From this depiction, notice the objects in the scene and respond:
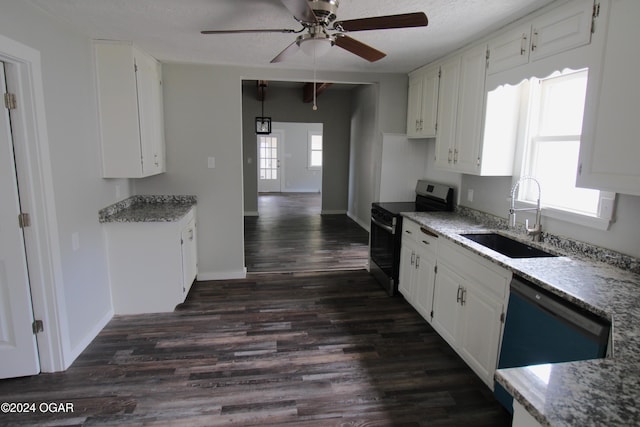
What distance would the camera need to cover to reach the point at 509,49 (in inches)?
101

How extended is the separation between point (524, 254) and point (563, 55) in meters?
1.30

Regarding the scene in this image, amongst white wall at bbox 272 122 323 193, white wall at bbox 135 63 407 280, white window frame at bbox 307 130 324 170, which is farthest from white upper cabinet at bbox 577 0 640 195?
white window frame at bbox 307 130 324 170

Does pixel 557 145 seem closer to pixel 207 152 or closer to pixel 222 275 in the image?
pixel 207 152

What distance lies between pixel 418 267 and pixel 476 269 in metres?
0.94

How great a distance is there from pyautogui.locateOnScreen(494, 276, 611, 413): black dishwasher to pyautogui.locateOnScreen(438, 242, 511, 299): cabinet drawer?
0.11 meters

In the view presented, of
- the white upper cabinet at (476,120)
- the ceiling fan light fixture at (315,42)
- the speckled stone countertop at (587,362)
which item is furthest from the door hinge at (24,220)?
the white upper cabinet at (476,120)

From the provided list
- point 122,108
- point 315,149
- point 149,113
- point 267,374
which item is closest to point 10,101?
point 122,108

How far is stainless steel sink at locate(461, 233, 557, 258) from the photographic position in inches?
99.0

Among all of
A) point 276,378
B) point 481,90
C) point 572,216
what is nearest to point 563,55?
point 481,90

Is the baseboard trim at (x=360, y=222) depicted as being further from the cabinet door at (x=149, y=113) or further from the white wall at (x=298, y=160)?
the white wall at (x=298, y=160)

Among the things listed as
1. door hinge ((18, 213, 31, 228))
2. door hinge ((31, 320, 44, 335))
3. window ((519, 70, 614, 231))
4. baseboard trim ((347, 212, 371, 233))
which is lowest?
baseboard trim ((347, 212, 371, 233))

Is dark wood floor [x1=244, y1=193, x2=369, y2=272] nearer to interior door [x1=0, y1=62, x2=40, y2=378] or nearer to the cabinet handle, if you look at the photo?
the cabinet handle

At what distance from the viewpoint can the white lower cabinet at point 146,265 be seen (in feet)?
10.7

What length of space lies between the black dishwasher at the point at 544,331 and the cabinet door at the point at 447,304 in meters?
0.57
